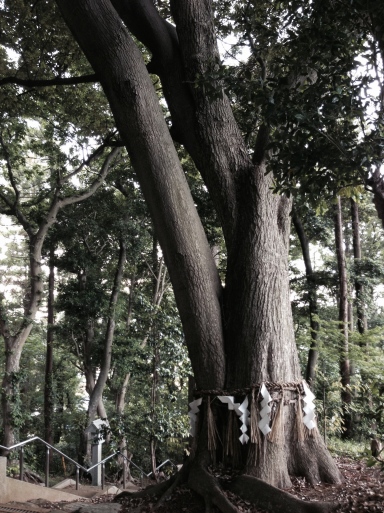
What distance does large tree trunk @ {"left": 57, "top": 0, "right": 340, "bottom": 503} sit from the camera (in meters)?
4.31

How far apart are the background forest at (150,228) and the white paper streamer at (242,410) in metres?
1.37

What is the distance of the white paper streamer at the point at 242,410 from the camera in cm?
407

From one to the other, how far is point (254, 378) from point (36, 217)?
375 inches

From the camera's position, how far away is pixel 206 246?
4.61 metres

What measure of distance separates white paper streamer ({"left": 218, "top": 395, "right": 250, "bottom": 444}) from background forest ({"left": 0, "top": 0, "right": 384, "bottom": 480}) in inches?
54.0

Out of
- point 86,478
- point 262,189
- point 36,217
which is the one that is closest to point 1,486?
point 262,189

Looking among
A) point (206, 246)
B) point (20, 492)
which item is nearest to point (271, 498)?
point (206, 246)

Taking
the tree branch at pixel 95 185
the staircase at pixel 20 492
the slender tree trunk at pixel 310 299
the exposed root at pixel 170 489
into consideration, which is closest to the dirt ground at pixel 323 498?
the exposed root at pixel 170 489

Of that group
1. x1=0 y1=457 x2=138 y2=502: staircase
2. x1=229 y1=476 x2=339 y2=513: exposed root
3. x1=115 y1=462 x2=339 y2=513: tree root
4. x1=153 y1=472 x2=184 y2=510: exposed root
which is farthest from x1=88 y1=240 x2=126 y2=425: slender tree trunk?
x1=229 y1=476 x2=339 y2=513: exposed root

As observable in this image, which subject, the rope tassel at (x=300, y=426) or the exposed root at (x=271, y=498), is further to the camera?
the rope tassel at (x=300, y=426)

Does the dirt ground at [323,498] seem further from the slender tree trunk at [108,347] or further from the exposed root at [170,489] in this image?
the slender tree trunk at [108,347]

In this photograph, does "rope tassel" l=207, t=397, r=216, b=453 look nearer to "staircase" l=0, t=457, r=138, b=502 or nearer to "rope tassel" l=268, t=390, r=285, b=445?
"rope tassel" l=268, t=390, r=285, b=445

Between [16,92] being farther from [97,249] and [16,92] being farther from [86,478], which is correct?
[86,478]

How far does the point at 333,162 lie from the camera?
2.92 metres
